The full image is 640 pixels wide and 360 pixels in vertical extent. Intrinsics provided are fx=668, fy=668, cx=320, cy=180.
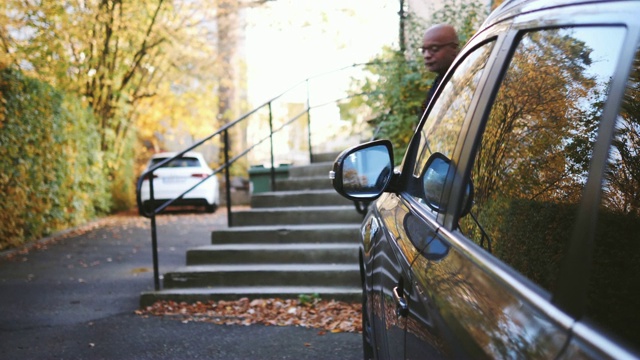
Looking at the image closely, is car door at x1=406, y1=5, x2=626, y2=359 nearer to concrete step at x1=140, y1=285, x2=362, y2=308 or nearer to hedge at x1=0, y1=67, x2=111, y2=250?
concrete step at x1=140, y1=285, x2=362, y2=308

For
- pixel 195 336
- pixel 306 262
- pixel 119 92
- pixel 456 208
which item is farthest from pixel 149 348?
pixel 119 92

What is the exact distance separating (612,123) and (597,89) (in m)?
0.30

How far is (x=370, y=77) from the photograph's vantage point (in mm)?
10234

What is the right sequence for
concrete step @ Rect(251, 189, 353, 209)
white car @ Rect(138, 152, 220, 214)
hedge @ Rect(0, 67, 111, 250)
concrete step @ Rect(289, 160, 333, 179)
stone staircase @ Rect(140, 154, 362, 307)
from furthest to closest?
1. white car @ Rect(138, 152, 220, 214)
2. hedge @ Rect(0, 67, 111, 250)
3. concrete step @ Rect(289, 160, 333, 179)
4. concrete step @ Rect(251, 189, 353, 209)
5. stone staircase @ Rect(140, 154, 362, 307)

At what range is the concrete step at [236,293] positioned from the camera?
6.67 meters

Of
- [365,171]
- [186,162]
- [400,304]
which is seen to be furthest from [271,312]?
[186,162]

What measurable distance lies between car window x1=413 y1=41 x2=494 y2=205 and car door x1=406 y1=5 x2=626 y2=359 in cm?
19

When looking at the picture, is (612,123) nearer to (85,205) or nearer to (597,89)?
(597,89)

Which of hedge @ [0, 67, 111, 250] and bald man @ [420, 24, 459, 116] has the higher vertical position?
bald man @ [420, 24, 459, 116]

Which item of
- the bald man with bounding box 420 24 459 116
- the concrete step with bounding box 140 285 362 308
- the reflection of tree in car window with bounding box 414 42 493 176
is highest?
the bald man with bounding box 420 24 459 116

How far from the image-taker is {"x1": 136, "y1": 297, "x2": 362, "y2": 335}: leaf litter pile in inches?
236

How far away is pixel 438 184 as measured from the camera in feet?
6.91

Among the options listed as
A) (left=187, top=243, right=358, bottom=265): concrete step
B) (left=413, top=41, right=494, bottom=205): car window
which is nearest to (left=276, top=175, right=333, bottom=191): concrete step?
(left=187, top=243, right=358, bottom=265): concrete step

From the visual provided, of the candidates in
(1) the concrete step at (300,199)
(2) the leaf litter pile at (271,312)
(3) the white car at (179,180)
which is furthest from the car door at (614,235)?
(3) the white car at (179,180)
